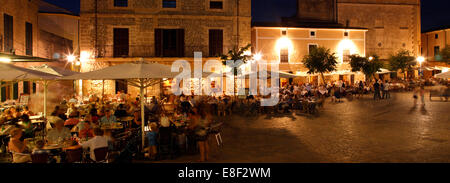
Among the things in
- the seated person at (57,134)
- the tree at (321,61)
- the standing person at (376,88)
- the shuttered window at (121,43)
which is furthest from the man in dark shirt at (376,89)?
the seated person at (57,134)

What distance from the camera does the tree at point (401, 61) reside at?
28.8 m

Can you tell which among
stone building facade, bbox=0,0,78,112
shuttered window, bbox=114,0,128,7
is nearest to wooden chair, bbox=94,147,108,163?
stone building facade, bbox=0,0,78,112

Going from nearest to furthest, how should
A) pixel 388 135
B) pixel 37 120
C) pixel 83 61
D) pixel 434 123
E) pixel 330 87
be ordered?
1. pixel 388 135
2. pixel 37 120
3. pixel 434 123
4. pixel 83 61
5. pixel 330 87

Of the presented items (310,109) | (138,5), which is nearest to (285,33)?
(138,5)

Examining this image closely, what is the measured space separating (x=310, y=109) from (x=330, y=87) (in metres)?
10.6

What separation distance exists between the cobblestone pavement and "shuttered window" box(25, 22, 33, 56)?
14.8m

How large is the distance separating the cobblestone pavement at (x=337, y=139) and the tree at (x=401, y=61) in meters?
19.0

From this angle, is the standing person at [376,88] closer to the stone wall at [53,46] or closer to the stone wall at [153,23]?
the stone wall at [153,23]

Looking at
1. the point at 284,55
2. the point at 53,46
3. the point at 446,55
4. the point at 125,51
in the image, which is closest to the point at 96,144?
the point at 125,51

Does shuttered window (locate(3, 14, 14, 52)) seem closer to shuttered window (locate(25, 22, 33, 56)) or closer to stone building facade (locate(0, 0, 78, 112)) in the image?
stone building facade (locate(0, 0, 78, 112))

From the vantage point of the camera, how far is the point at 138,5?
68.9 ft

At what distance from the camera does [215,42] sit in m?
21.8

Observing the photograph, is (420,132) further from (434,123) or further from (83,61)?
(83,61)
